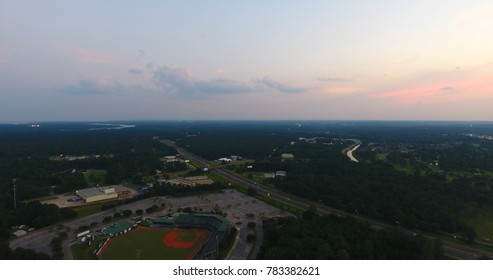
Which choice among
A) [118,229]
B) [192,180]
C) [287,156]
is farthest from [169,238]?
[287,156]

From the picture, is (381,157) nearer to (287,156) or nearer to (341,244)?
(287,156)

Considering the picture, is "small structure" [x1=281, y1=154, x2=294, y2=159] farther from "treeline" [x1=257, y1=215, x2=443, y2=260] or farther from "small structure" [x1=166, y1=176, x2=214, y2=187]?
"treeline" [x1=257, y1=215, x2=443, y2=260]

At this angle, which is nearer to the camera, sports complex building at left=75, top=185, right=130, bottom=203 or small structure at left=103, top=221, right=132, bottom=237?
small structure at left=103, top=221, right=132, bottom=237

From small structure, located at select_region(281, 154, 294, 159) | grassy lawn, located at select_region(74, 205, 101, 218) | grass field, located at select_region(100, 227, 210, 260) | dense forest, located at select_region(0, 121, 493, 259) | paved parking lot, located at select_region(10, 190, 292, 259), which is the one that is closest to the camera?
grass field, located at select_region(100, 227, 210, 260)

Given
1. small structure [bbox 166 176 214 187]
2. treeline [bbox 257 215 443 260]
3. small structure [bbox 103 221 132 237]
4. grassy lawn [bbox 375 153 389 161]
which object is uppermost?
grassy lawn [bbox 375 153 389 161]

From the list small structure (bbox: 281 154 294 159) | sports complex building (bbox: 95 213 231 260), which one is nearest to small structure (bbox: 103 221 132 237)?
sports complex building (bbox: 95 213 231 260)

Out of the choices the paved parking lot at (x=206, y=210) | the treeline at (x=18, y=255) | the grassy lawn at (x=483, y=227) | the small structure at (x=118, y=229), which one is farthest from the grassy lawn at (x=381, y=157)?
the treeline at (x=18, y=255)

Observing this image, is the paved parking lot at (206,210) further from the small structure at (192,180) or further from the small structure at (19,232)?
the small structure at (192,180)
